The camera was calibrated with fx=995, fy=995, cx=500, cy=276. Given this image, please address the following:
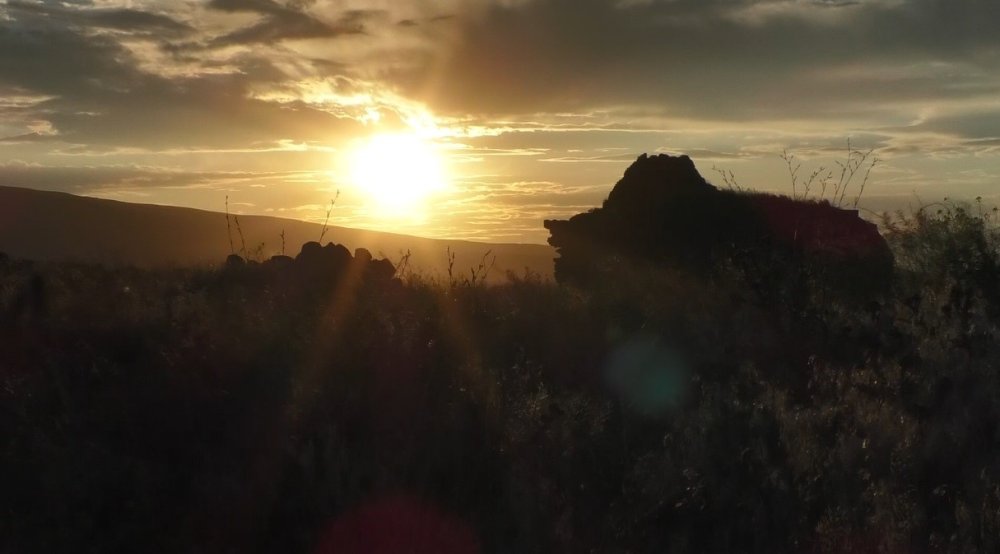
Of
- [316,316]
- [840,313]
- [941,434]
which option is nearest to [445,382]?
[316,316]

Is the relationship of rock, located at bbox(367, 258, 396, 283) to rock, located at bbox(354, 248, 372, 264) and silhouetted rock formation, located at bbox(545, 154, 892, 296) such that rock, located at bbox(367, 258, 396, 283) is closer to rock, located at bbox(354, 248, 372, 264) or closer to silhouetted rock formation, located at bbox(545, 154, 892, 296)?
rock, located at bbox(354, 248, 372, 264)

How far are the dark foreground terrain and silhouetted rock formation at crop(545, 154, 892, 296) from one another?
11.0 feet

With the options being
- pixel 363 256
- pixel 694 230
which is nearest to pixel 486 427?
pixel 363 256

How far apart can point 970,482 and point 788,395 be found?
180cm

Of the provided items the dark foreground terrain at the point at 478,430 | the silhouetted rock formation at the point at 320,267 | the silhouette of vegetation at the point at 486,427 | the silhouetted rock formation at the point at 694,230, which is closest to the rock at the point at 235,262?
the silhouetted rock formation at the point at 320,267

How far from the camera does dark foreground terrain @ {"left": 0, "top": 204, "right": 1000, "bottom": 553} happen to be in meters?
5.79

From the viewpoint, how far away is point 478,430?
6.76m

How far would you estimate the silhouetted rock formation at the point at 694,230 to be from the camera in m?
13.4

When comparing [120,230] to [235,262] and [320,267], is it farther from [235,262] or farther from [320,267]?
[320,267]

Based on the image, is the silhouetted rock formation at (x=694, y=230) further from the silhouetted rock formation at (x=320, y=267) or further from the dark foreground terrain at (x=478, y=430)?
the dark foreground terrain at (x=478, y=430)

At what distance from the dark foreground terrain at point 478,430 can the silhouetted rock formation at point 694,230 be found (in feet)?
11.0

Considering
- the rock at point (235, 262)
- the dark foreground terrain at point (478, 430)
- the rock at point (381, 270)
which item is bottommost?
the dark foreground terrain at point (478, 430)

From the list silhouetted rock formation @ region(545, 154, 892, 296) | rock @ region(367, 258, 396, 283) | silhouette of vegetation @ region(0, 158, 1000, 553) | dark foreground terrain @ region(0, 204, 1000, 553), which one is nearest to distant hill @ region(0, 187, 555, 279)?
silhouetted rock formation @ region(545, 154, 892, 296)

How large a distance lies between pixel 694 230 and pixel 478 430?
339 inches
